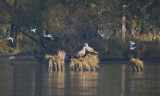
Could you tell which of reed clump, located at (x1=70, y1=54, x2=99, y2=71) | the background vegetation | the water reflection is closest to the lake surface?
the water reflection

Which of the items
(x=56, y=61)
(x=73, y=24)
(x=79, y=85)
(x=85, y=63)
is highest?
(x=73, y=24)

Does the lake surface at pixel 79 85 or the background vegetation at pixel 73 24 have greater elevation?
the background vegetation at pixel 73 24

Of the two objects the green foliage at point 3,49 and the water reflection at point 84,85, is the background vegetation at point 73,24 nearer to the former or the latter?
the green foliage at point 3,49

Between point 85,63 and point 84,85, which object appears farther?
point 85,63

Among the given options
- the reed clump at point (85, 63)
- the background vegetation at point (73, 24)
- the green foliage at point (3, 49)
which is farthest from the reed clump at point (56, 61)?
the green foliage at point (3, 49)

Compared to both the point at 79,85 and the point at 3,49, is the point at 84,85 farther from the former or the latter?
the point at 3,49

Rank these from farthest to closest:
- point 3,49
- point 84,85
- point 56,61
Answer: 1. point 3,49
2. point 56,61
3. point 84,85

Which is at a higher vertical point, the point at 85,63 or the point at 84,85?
the point at 85,63

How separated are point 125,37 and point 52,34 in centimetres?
727

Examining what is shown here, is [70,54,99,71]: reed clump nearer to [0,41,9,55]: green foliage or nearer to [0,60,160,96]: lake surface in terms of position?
[0,60,160,96]: lake surface

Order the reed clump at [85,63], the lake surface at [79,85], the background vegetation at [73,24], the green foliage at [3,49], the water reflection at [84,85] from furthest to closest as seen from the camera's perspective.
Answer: the green foliage at [3,49], the background vegetation at [73,24], the reed clump at [85,63], the water reflection at [84,85], the lake surface at [79,85]

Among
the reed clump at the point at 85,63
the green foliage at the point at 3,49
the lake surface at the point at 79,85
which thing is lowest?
the lake surface at the point at 79,85

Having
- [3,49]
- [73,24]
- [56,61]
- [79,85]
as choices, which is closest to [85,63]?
[56,61]

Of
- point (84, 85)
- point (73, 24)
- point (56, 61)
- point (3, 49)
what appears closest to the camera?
point (84, 85)
